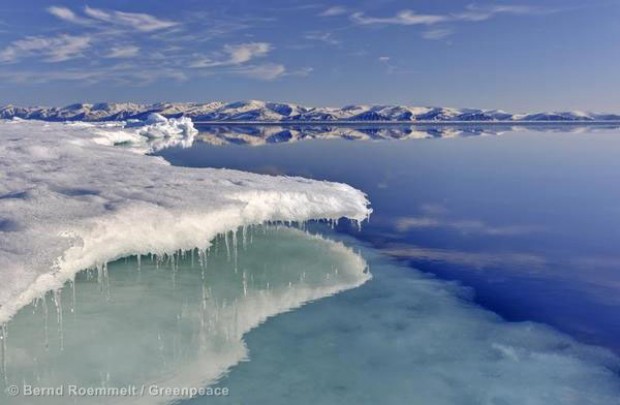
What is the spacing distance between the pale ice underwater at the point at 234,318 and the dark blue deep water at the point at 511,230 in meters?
1.28

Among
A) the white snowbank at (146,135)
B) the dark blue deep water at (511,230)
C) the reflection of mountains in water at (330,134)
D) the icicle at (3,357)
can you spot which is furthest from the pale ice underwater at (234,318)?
the reflection of mountains in water at (330,134)

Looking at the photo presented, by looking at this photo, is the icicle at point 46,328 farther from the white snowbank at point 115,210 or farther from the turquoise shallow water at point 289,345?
the white snowbank at point 115,210

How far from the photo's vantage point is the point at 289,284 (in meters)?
13.9

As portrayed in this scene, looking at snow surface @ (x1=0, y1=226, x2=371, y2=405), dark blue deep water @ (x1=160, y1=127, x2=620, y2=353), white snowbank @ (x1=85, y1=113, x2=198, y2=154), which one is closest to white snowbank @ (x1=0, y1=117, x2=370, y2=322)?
snow surface @ (x1=0, y1=226, x2=371, y2=405)

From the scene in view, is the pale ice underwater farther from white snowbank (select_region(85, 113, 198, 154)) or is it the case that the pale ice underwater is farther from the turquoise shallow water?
white snowbank (select_region(85, 113, 198, 154))

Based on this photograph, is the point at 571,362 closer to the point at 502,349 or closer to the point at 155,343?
the point at 502,349

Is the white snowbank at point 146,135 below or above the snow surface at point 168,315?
above

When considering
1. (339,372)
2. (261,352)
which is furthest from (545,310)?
(261,352)

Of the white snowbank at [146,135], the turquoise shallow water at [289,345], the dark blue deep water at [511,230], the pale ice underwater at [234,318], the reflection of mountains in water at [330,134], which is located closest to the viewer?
the turquoise shallow water at [289,345]

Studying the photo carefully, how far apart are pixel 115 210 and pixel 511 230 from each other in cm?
1457

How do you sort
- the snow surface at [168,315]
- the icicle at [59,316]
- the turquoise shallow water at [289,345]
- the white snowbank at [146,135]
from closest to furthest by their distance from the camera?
1. the turquoise shallow water at [289,345]
2. the snow surface at [168,315]
3. the icicle at [59,316]
4. the white snowbank at [146,135]

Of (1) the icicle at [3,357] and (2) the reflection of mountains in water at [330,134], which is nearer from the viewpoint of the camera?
(1) the icicle at [3,357]

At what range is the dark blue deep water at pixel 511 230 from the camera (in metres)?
13.4

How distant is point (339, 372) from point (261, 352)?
1587mm
